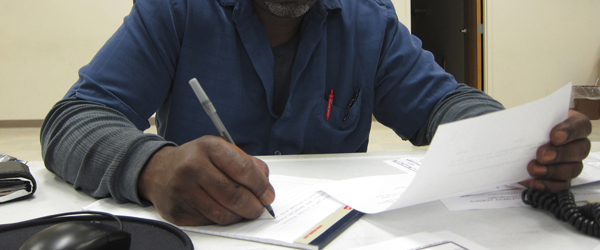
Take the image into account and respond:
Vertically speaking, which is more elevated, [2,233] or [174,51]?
[174,51]

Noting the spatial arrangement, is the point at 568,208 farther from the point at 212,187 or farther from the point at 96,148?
the point at 96,148

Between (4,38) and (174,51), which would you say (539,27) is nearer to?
(174,51)

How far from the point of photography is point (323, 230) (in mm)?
455

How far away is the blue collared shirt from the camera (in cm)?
87

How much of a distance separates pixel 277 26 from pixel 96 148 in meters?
0.52

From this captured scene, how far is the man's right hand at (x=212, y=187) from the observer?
460 millimetres

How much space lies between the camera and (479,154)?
454 mm

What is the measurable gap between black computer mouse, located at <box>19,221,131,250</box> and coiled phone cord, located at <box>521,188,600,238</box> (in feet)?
1.63

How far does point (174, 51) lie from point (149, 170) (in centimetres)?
45

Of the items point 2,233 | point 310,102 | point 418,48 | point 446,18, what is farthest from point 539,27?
point 2,233

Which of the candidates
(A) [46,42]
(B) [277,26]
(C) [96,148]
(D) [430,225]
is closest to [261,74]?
(B) [277,26]

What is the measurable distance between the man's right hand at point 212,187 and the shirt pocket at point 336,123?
0.52m

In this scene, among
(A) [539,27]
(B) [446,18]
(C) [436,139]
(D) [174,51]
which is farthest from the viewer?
(B) [446,18]

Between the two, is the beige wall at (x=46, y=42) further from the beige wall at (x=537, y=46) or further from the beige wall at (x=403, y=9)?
the beige wall at (x=537, y=46)
